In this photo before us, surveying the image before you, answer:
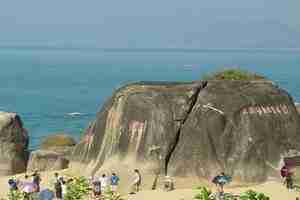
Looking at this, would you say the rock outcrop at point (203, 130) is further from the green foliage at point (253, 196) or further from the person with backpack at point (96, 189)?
the green foliage at point (253, 196)

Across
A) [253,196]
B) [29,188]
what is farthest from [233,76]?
[29,188]

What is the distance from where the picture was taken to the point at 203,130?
3058 cm

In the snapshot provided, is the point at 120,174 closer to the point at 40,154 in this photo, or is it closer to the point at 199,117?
the point at 199,117

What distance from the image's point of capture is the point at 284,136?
3128 cm

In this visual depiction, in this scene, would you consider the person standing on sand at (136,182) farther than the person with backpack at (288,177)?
Yes

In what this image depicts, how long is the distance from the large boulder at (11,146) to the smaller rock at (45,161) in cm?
71

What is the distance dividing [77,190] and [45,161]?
10.2 metres

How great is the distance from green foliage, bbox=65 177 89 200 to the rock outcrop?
319 centimetres

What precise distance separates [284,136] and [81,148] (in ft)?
28.9

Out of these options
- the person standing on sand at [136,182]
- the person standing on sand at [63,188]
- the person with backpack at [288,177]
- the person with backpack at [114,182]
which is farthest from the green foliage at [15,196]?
the person with backpack at [288,177]

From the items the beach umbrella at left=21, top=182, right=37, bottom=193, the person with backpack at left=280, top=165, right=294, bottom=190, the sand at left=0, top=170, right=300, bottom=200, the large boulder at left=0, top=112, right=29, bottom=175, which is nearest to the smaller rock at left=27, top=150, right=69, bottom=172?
the large boulder at left=0, top=112, right=29, bottom=175

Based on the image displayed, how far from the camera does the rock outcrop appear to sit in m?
30.3

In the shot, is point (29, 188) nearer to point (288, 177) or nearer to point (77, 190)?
point (77, 190)

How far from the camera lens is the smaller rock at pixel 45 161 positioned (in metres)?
36.0
